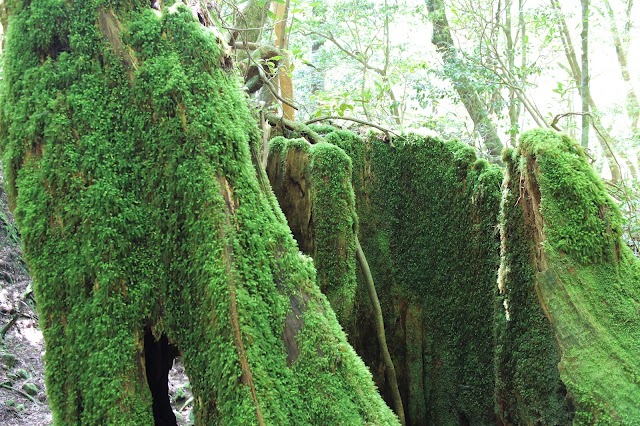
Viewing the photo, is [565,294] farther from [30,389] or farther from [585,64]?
[585,64]

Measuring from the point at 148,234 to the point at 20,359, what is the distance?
14.4 feet

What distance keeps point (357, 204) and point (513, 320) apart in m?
1.76

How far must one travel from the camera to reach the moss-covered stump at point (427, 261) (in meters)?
3.99

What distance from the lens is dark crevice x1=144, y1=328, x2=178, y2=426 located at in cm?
227

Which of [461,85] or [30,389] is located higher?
[461,85]

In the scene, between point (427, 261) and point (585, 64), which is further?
point (585, 64)

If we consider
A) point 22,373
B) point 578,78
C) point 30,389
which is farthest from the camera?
point 578,78

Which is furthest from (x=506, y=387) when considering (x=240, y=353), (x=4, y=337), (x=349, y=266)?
(x=4, y=337)

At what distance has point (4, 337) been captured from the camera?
5.57 metres

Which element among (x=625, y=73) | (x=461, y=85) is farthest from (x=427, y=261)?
(x=625, y=73)

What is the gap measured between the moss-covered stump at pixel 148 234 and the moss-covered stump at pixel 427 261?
1891 millimetres

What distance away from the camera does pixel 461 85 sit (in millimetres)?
8242

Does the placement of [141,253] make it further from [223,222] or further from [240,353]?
[240,353]

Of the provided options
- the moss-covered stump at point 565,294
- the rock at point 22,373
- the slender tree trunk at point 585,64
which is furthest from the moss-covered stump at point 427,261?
the slender tree trunk at point 585,64
